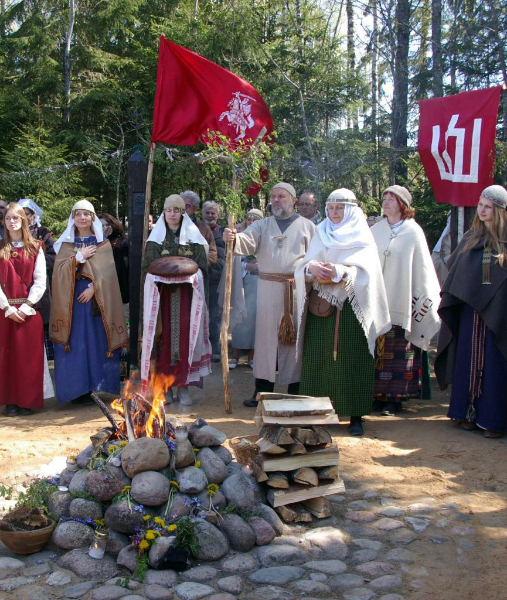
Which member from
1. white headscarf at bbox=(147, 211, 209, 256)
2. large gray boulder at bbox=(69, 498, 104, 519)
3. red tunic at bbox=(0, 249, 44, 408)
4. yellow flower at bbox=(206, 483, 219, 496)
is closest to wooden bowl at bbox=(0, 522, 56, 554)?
large gray boulder at bbox=(69, 498, 104, 519)

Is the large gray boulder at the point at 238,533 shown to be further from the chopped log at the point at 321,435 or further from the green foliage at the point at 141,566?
the chopped log at the point at 321,435

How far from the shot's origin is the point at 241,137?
7.09 meters

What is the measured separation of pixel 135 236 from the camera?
7.36m

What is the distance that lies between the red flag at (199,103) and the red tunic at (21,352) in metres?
1.92

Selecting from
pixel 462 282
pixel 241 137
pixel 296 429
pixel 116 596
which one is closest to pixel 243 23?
pixel 241 137

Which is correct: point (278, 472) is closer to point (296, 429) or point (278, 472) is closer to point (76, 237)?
point (296, 429)

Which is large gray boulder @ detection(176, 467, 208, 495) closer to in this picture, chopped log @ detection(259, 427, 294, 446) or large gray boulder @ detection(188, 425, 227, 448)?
large gray boulder @ detection(188, 425, 227, 448)

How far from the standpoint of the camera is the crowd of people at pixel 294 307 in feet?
19.2

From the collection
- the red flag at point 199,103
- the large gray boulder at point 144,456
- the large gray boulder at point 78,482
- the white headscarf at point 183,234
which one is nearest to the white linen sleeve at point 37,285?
the white headscarf at point 183,234

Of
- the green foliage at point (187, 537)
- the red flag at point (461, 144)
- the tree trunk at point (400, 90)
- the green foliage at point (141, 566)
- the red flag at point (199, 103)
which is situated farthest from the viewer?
the tree trunk at point (400, 90)

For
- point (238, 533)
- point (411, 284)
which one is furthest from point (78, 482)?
point (411, 284)

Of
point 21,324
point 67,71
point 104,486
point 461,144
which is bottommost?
point 104,486

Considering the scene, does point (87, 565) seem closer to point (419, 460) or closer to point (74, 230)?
point (419, 460)

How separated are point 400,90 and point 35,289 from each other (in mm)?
9496
